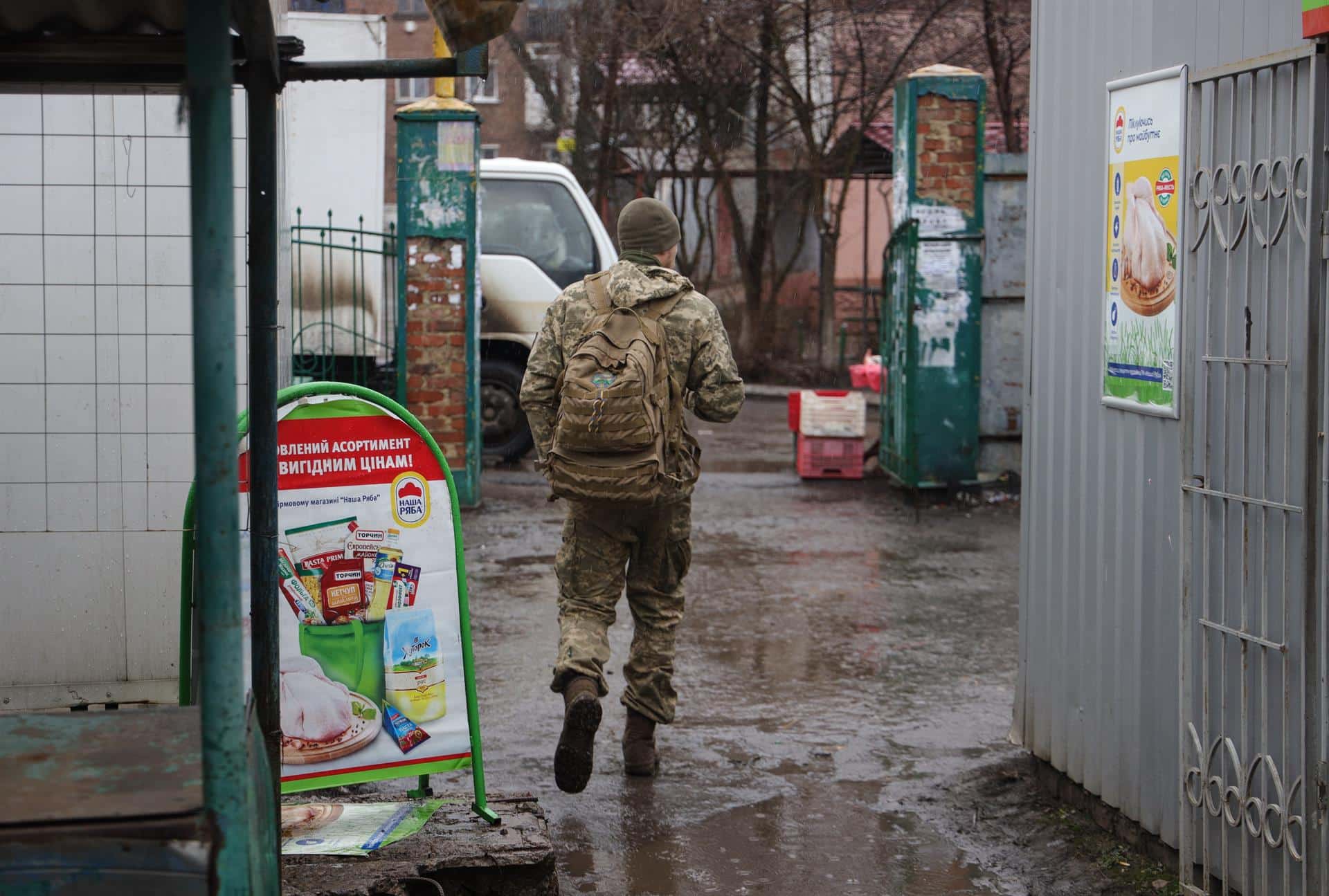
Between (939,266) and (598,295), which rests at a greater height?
(939,266)

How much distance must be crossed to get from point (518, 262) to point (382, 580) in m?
7.89

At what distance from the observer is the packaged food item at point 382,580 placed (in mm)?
3971

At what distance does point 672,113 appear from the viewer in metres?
22.9

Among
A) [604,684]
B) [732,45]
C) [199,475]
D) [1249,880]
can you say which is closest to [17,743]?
[199,475]

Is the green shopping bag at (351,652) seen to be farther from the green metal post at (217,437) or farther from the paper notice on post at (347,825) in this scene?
the green metal post at (217,437)

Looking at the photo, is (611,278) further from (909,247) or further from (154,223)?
(909,247)

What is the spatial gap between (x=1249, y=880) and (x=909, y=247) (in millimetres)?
7338

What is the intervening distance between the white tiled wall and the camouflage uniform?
1090 mm

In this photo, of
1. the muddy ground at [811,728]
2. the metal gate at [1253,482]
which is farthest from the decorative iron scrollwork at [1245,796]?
the muddy ground at [811,728]

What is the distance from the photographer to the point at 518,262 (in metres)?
11.7

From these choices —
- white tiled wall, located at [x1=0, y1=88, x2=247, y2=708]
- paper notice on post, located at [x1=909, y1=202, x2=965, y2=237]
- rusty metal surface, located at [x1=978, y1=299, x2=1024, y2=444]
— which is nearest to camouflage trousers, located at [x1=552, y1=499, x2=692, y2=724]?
white tiled wall, located at [x1=0, y1=88, x2=247, y2=708]

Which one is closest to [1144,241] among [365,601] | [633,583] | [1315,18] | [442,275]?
[1315,18]

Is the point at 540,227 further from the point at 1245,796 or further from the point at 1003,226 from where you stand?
the point at 1245,796

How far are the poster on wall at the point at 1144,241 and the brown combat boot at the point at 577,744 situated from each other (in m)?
1.77
